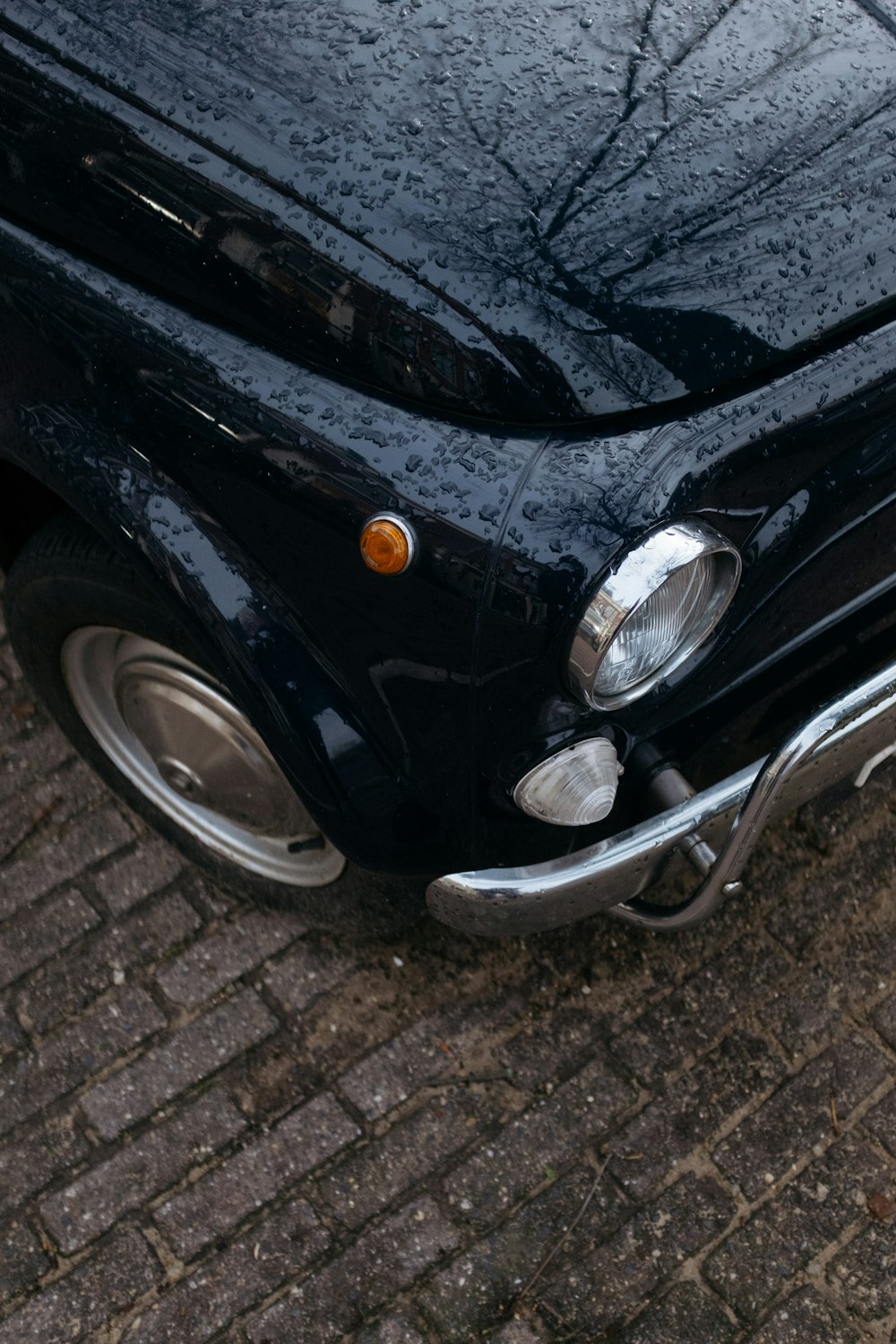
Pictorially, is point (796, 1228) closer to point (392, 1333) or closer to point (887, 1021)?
point (887, 1021)

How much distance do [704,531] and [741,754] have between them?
58cm

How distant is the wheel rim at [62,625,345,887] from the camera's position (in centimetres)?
227

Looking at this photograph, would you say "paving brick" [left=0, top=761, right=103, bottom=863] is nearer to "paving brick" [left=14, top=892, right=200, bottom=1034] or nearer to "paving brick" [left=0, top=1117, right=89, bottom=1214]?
"paving brick" [left=14, top=892, right=200, bottom=1034]

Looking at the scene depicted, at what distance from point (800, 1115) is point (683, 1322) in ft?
1.50

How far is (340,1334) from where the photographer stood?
2139mm

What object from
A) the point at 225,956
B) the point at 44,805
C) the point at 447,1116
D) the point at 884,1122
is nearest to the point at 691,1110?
the point at 884,1122

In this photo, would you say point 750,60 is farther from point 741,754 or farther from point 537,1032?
point 537,1032

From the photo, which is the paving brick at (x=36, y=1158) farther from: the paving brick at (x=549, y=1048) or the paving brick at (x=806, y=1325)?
the paving brick at (x=806, y=1325)

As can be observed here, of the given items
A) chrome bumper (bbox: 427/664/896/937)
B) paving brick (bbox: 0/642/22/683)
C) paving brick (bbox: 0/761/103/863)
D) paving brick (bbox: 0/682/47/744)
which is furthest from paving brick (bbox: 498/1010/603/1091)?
paving brick (bbox: 0/642/22/683)

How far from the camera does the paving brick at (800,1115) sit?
89.7 inches

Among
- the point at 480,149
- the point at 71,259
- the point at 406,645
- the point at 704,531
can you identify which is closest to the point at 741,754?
the point at 704,531

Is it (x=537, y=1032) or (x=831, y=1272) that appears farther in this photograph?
(x=537, y=1032)

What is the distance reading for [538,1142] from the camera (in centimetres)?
234

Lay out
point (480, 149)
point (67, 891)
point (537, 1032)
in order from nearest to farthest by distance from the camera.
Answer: point (480, 149) < point (537, 1032) < point (67, 891)
